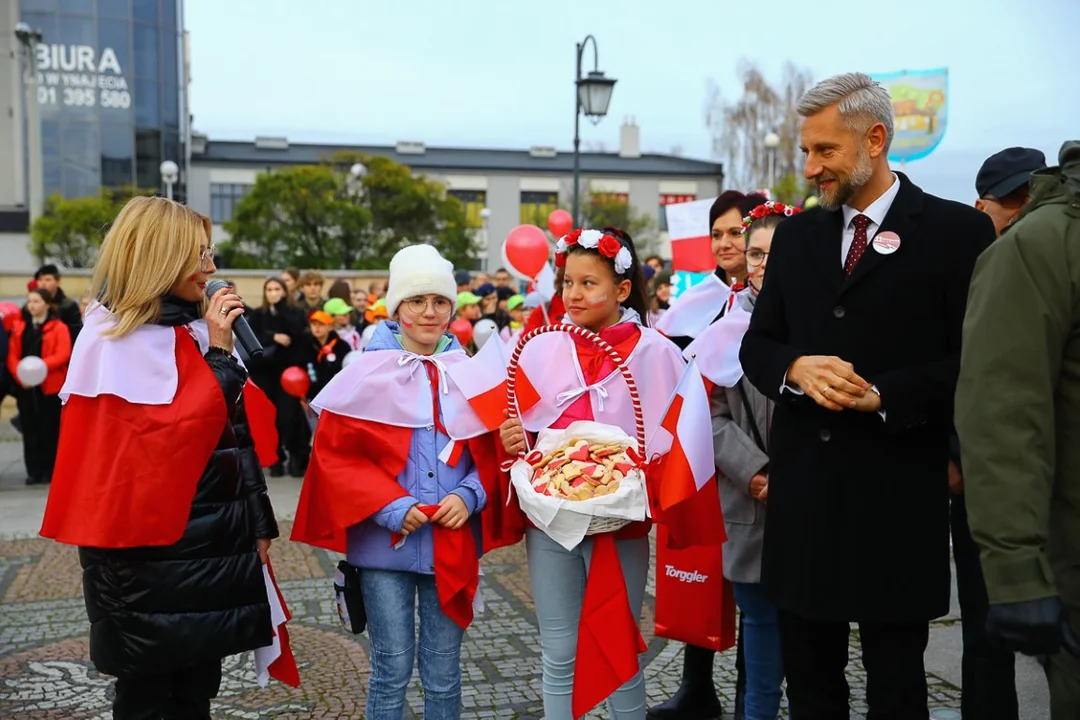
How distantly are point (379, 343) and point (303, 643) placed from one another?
228 cm

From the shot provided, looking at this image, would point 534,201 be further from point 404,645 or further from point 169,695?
point 169,695

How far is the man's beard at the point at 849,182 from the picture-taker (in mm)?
2740

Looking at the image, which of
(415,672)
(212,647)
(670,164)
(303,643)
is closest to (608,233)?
(212,647)

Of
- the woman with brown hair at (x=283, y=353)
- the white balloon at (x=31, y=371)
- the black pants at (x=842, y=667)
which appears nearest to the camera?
the black pants at (x=842, y=667)

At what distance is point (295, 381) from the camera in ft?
30.9

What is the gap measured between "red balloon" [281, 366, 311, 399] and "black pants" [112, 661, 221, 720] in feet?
20.7

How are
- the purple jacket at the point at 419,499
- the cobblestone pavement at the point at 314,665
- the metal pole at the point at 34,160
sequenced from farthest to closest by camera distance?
1. the metal pole at the point at 34,160
2. the cobblestone pavement at the point at 314,665
3. the purple jacket at the point at 419,499

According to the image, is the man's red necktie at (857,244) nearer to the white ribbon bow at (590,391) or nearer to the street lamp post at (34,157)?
the white ribbon bow at (590,391)

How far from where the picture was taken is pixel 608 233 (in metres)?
3.49

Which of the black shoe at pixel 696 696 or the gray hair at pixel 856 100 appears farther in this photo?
the black shoe at pixel 696 696

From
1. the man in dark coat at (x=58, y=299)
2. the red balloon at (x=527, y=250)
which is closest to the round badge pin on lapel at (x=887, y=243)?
the red balloon at (x=527, y=250)

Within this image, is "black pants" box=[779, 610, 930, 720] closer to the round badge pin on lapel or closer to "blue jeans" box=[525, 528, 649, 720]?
"blue jeans" box=[525, 528, 649, 720]

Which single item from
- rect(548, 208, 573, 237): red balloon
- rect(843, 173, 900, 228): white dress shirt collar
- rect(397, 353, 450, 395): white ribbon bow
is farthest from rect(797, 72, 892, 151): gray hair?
rect(548, 208, 573, 237): red balloon

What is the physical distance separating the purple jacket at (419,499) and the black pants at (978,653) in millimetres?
1725
